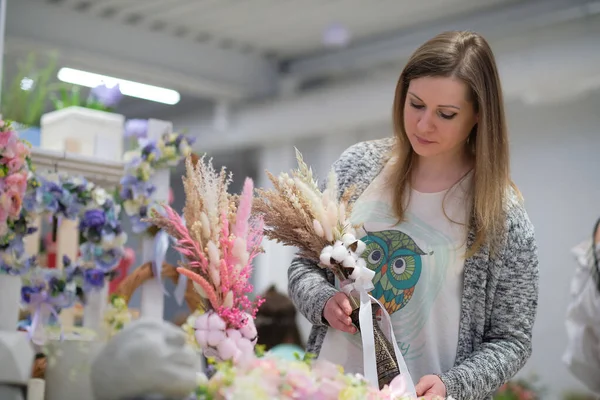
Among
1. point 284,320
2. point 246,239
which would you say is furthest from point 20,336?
point 284,320

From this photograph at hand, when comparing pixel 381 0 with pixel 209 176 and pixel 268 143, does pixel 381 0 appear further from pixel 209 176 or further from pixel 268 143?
pixel 209 176

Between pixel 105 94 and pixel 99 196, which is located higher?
pixel 105 94

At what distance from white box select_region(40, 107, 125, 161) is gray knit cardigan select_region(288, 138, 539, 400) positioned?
1388mm

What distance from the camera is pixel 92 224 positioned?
2502mm

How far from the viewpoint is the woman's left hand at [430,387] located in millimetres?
1629

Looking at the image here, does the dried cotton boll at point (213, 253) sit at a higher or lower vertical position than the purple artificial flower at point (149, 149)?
lower

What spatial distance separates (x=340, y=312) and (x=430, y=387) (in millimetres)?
230

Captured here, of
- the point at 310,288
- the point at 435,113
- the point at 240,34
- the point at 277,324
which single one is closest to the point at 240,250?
the point at 310,288

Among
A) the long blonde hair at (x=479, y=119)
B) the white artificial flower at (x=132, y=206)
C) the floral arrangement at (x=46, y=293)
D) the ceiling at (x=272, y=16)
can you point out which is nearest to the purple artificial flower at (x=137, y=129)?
the white artificial flower at (x=132, y=206)

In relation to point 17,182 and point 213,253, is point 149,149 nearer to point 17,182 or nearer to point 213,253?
point 17,182

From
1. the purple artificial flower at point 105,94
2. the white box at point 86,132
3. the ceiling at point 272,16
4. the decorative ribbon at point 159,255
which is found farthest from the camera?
the ceiling at point 272,16

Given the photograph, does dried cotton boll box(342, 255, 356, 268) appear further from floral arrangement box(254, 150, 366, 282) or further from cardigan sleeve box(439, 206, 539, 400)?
cardigan sleeve box(439, 206, 539, 400)

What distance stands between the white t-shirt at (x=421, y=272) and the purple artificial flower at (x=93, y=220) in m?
0.95

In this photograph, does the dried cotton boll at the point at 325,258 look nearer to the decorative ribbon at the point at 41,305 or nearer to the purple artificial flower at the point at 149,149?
the decorative ribbon at the point at 41,305
